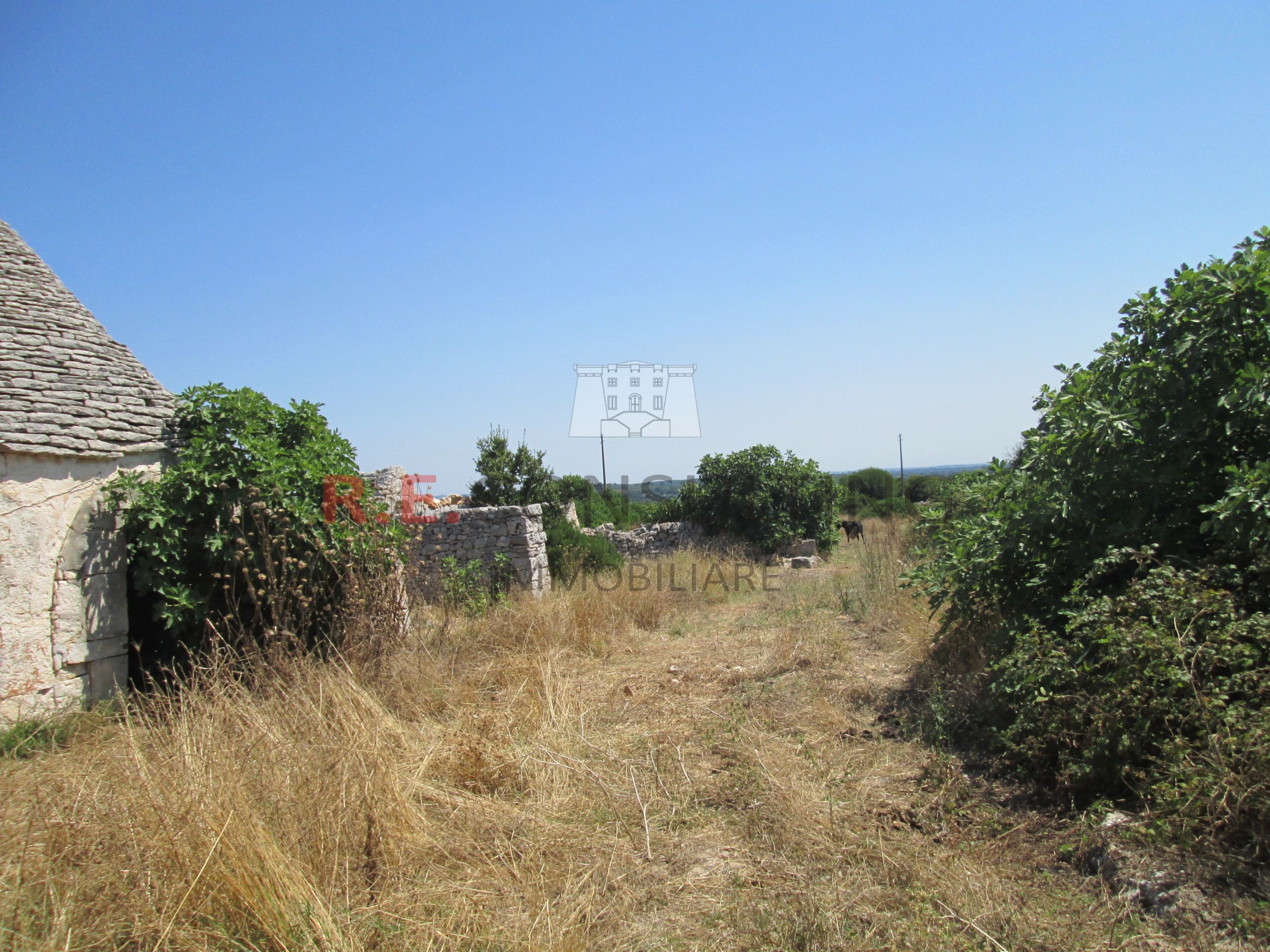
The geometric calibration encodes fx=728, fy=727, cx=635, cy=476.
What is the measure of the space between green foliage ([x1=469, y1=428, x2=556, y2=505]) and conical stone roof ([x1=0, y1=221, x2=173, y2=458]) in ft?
27.3

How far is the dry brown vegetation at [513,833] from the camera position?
2.75 m

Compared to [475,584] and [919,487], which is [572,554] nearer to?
[475,584]

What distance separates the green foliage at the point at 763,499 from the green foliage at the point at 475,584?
7.82 meters

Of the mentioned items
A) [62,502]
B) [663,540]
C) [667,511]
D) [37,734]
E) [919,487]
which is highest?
[62,502]

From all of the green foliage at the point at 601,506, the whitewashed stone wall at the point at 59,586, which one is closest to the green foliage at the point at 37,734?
the whitewashed stone wall at the point at 59,586

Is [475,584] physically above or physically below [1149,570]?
below

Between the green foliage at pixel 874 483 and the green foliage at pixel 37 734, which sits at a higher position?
the green foliage at pixel 874 483

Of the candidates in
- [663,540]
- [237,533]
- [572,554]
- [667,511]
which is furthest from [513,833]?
[667,511]

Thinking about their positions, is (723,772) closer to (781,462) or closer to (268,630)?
(268,630)

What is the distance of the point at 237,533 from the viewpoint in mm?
6234

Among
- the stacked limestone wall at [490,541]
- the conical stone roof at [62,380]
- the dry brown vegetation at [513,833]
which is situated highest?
the conical stone roof at [62,380]

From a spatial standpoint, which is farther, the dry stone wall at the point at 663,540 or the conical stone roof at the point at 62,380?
the dry stone wall at the point at 663,540

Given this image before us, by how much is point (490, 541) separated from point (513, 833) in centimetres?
836

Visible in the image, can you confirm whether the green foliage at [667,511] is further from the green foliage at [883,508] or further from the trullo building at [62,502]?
the trullo building at [62,502]
